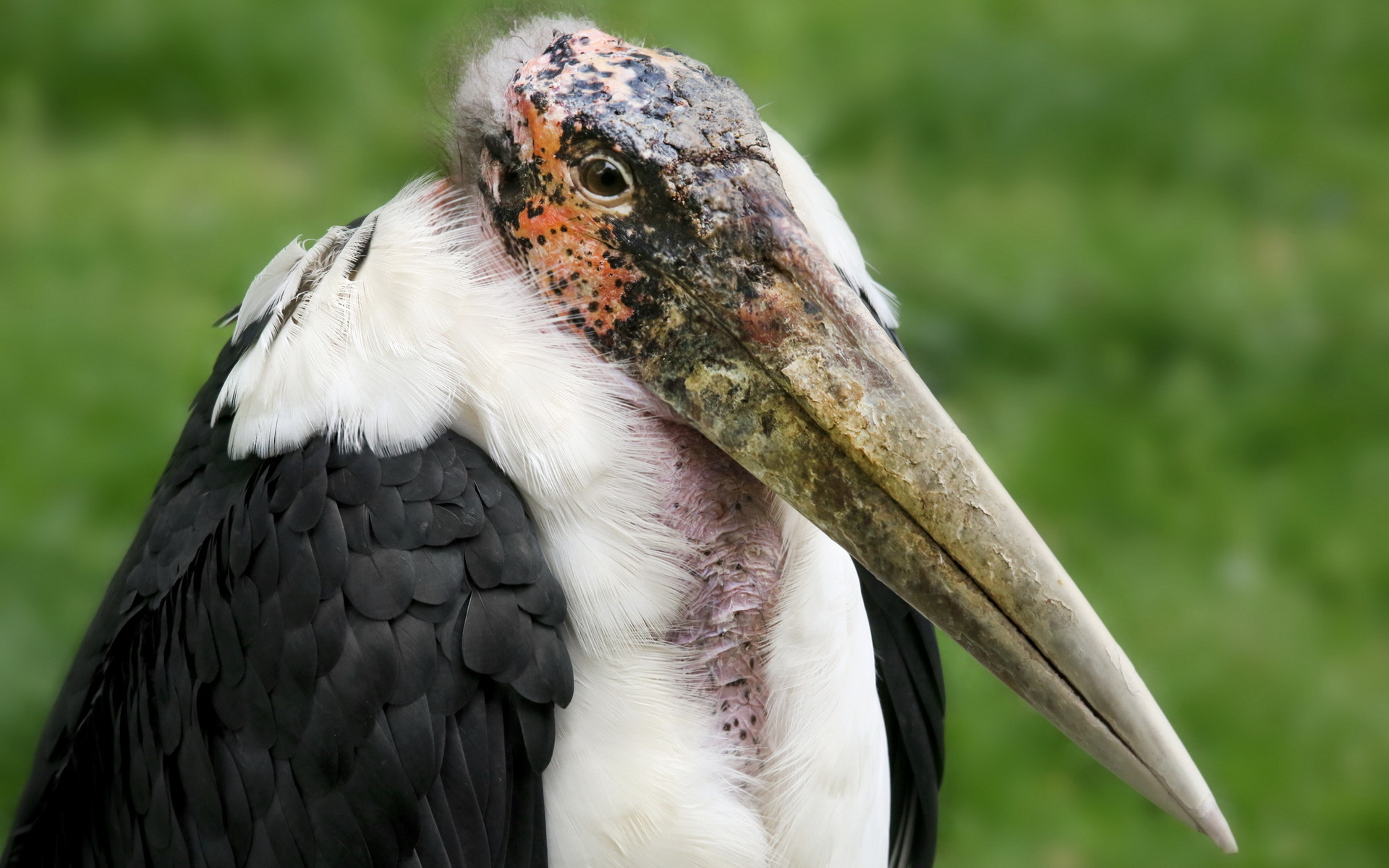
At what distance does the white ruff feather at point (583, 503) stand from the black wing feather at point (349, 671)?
0.18ft

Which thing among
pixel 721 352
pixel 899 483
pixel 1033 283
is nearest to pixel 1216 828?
pixel 899 483

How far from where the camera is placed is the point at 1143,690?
2.06m

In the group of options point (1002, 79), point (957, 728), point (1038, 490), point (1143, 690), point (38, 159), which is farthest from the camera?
point (1002, 79)

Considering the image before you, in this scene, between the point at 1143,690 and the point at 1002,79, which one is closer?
the point at 1143,690

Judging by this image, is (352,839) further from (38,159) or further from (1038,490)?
(38,159)

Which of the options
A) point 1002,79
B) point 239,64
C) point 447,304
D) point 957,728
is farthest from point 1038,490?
point 239,64

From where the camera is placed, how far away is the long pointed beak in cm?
204

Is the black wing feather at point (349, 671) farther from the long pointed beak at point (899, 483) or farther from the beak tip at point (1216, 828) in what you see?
the beak tip at point (1216, 828)

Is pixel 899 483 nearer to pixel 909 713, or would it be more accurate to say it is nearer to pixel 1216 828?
pixel 1216 828

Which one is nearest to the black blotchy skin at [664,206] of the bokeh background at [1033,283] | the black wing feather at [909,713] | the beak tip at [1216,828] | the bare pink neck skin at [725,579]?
the bare pink neck skin at [725,579]

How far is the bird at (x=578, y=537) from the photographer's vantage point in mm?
2066

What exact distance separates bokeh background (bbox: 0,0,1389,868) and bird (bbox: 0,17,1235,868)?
211 cm

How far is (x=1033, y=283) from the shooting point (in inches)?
239

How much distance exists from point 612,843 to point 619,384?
659mm
